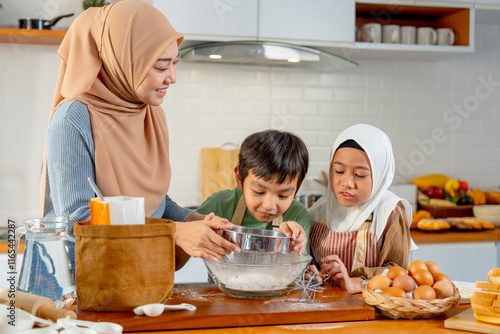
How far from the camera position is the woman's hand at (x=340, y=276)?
1.63 m

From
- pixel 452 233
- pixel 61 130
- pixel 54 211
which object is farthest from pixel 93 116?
pixel 452 233

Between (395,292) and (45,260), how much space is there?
777 millimetres

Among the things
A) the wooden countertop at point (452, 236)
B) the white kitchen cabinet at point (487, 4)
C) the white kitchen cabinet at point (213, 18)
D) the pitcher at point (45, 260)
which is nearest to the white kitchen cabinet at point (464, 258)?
the wooden countertop at point (452, 236)

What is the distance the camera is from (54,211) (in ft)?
5.29

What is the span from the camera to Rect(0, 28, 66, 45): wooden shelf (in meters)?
3.02

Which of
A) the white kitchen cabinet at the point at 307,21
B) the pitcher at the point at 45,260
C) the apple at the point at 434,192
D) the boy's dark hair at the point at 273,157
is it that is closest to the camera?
the pitcher at the point at 45,260

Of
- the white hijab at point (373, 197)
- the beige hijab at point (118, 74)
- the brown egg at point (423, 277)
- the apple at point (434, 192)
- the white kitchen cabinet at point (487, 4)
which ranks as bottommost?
the brown egg at point (423, 277)

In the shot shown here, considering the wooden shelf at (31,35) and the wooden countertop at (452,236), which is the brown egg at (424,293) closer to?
the wooden countertop at (452,236)

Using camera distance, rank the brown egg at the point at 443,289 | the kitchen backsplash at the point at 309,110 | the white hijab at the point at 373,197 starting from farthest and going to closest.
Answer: the kitchen backsplash at the point at 309,110, the white hijab at the point at 373,197, the brown egg at the point at 443,289

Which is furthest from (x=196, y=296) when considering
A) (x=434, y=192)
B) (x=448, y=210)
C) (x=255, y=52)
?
(x=434, y=192)

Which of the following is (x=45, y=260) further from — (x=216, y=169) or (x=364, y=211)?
(x=216, y=169)

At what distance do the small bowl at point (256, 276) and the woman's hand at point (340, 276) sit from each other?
0.25 m

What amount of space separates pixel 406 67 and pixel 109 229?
299cm

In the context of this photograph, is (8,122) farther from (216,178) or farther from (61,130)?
(61,130)
